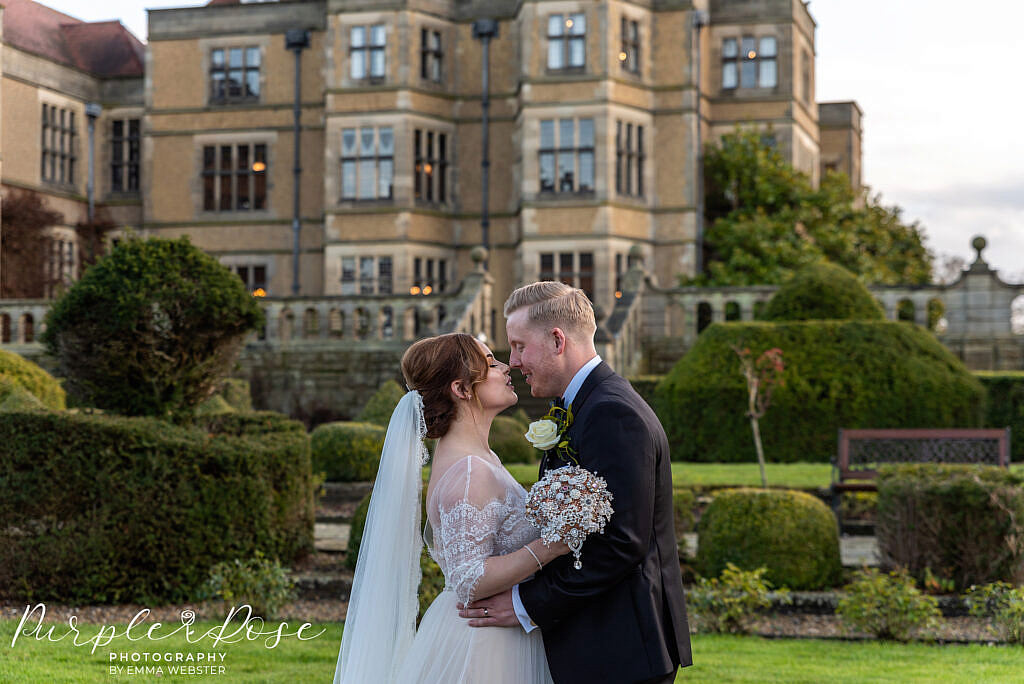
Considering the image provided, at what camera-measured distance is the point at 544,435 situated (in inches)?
139

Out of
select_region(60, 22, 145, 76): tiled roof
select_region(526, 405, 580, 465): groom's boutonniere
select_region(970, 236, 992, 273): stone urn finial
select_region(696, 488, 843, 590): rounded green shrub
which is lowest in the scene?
select_region(696, 488, 843, 590): rounded green shrub

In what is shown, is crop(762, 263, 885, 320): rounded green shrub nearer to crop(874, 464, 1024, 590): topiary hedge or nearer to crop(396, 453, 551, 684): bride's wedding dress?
crop(874, 464, 1024, 590): topiary hedge

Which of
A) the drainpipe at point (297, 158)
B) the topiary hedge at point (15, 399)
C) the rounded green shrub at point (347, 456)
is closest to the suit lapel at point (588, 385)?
the topiary hedge at point (15, 399)

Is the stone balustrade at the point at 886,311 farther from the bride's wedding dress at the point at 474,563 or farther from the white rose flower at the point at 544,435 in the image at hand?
the white rose flower at the point at 544,435

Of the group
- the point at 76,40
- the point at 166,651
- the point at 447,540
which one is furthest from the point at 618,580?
the point at 76,40

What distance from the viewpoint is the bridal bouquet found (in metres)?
3.31

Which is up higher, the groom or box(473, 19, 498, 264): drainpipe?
box(473, 19, 498, 264): drainpipe

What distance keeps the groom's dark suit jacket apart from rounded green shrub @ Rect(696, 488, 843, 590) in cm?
514

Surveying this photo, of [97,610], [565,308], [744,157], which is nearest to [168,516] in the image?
[97,610]

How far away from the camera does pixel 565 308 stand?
360 cm

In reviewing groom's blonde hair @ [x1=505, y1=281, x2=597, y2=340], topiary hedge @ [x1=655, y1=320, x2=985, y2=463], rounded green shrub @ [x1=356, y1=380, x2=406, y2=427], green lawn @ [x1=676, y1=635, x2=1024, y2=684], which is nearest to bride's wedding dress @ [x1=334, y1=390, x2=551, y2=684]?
groom's blonde hair @ [x1=505, y1=281, x2=597, y2=340]

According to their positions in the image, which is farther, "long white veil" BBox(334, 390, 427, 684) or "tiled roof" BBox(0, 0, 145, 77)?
"tiled roof" BBox(0, 0, 145, 77)

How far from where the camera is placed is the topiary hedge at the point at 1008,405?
15.8m

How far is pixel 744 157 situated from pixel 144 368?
747 inches
